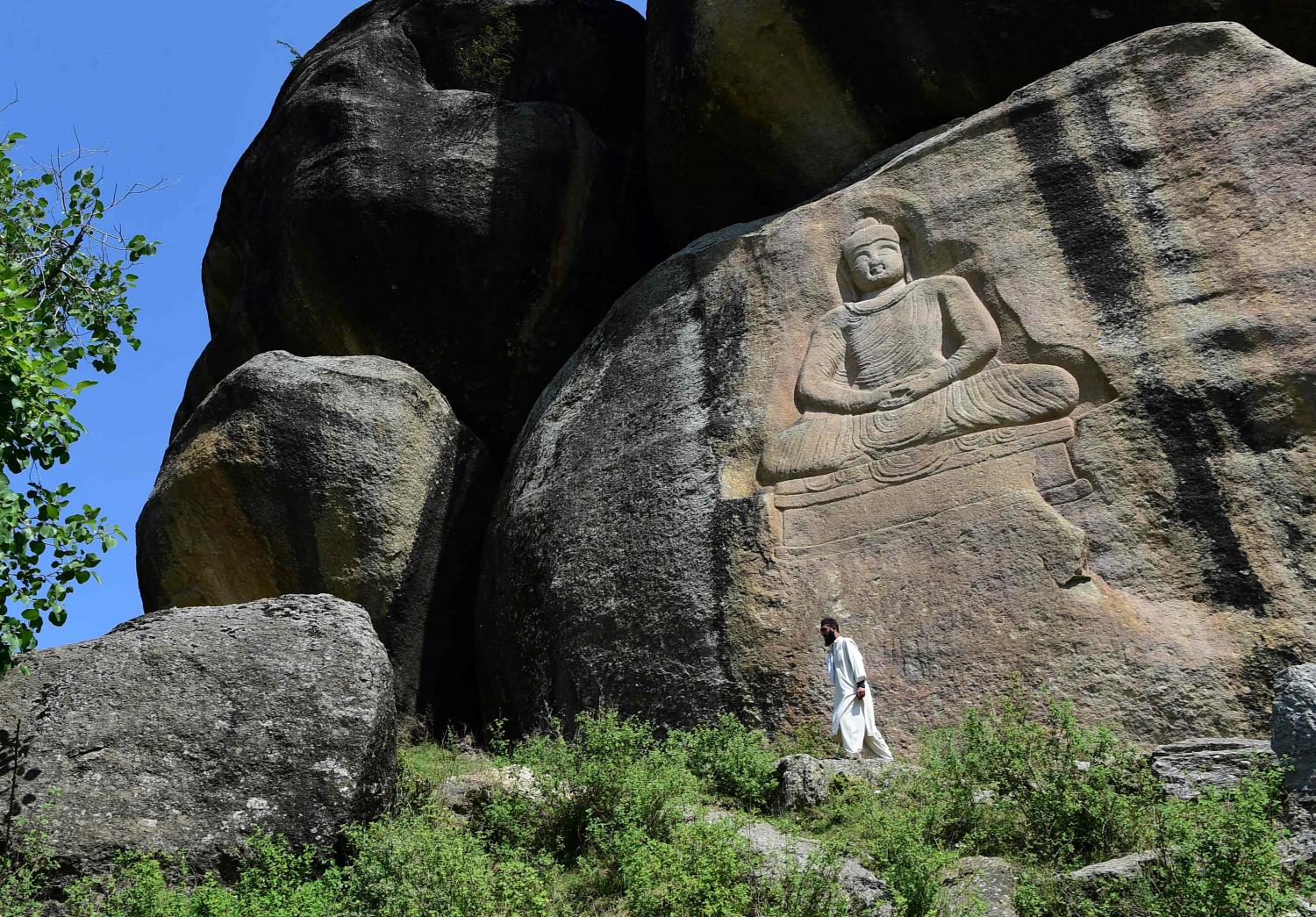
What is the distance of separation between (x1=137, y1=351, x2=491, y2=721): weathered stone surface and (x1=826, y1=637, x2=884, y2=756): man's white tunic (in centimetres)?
423

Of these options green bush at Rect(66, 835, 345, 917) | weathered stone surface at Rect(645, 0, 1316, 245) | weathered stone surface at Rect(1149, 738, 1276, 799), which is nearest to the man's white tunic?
weathered stone surface at Rect(1149, 738, 1276, 799)

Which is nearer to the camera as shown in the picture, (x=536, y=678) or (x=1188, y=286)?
(x=1188, y=286)

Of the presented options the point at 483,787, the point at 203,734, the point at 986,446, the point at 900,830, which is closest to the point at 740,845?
the point at 900,830

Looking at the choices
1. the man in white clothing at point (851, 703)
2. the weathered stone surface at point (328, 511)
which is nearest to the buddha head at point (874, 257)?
the man in white clothing at point (851, 703)

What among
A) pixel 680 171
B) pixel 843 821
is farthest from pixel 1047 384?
pixel 680 171

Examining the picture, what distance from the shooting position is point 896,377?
9.37 metres

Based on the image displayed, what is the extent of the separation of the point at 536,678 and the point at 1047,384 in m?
4.03

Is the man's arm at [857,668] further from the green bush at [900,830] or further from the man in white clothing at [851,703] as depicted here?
the green bush at [900,830]

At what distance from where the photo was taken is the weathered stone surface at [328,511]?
34.7 feet

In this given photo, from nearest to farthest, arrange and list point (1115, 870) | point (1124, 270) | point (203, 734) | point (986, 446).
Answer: point (1115, 870) → point (203, 734) → point (986, 446) → point (1124, 270)

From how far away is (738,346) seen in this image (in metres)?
10.0

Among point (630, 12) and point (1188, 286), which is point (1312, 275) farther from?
point (630, 12)

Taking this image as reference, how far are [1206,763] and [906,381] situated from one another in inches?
152

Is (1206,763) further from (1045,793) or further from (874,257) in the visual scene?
(874,257)
